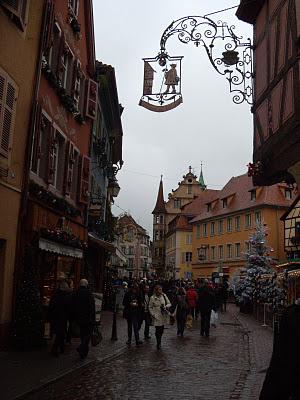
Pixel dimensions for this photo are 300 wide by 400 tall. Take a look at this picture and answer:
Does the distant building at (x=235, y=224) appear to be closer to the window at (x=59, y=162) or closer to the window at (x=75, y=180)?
the window at (x=75, y=180)

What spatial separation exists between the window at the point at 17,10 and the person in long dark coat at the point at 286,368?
10.3 m

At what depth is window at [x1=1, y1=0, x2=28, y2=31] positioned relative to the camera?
12109mm

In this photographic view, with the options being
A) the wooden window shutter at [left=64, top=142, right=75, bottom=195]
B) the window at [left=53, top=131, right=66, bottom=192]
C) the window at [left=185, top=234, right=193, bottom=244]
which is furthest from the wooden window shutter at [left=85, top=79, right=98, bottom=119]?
the window at [left=185, top=234, right=193, bottom=244]

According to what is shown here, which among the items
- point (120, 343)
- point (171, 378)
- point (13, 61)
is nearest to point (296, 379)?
point (171, 378)

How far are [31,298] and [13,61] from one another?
5.51 metres

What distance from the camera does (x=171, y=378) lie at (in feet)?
33.7

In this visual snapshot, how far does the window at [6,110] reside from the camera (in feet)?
40.0

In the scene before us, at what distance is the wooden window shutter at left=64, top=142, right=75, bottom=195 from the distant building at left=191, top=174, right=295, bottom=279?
3660 centimetres

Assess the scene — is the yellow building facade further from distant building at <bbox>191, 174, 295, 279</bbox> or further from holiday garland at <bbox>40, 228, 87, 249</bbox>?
distant building at <bbox>191, 174, 295, 279</bbox>

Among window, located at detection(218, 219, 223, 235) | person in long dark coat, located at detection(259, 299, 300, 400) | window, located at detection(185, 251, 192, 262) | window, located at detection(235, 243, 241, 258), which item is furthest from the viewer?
window, located at detection(185, 251, 192, 262)

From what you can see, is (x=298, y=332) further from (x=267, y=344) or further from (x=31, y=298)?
(x=267, y=344)

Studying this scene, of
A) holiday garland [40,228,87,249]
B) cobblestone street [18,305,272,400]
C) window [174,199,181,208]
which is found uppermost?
window [174,199,181,208]

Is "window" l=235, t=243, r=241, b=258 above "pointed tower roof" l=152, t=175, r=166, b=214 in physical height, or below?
below

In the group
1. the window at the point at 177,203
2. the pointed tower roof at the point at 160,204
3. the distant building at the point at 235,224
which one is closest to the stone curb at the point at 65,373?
the distant building at the point at 235,224
